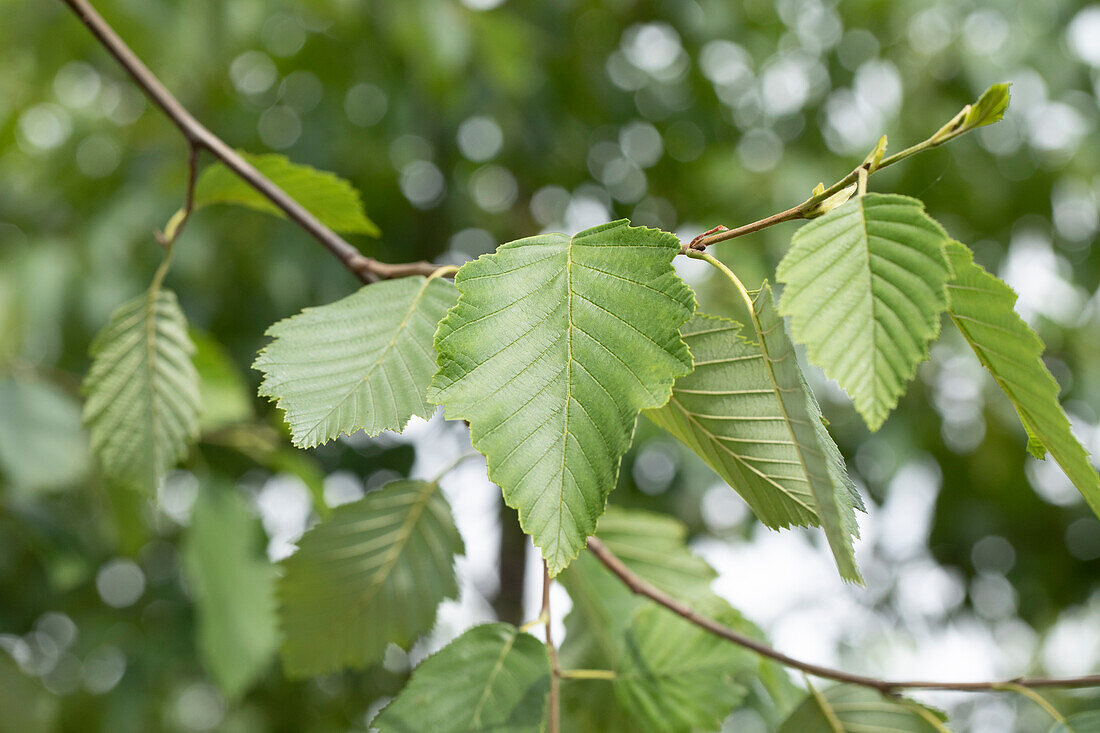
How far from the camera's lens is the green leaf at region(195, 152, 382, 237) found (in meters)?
0.52

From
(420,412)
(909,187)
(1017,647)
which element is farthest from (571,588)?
(1017,647)

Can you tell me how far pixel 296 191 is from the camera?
0.53 m

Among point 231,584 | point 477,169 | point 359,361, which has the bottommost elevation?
point 231,584

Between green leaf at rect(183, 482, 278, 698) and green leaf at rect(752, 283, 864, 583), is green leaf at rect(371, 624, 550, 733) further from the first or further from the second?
green leaf at rect(183, 482, 278, 698)

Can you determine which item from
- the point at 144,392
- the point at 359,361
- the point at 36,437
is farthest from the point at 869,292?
the point at 36,437

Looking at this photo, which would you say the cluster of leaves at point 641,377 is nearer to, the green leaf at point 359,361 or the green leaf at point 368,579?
the green leaf at point 359,361

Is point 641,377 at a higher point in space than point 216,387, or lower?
higher

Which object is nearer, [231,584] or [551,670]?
[551,670]

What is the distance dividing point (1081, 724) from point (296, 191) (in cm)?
59

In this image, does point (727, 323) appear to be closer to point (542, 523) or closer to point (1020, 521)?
point (542, 523)

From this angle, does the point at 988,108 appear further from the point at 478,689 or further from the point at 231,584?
the point at 231,584

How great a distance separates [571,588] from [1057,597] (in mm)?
2319

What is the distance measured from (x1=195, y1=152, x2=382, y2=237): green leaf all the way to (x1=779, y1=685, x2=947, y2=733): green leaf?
1.40 feet

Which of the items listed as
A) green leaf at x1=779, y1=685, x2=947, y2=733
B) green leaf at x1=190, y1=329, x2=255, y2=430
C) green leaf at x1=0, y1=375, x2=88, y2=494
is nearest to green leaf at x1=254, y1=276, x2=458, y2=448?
green leaf at x1=779, y1=685, x2=947, y2=733
